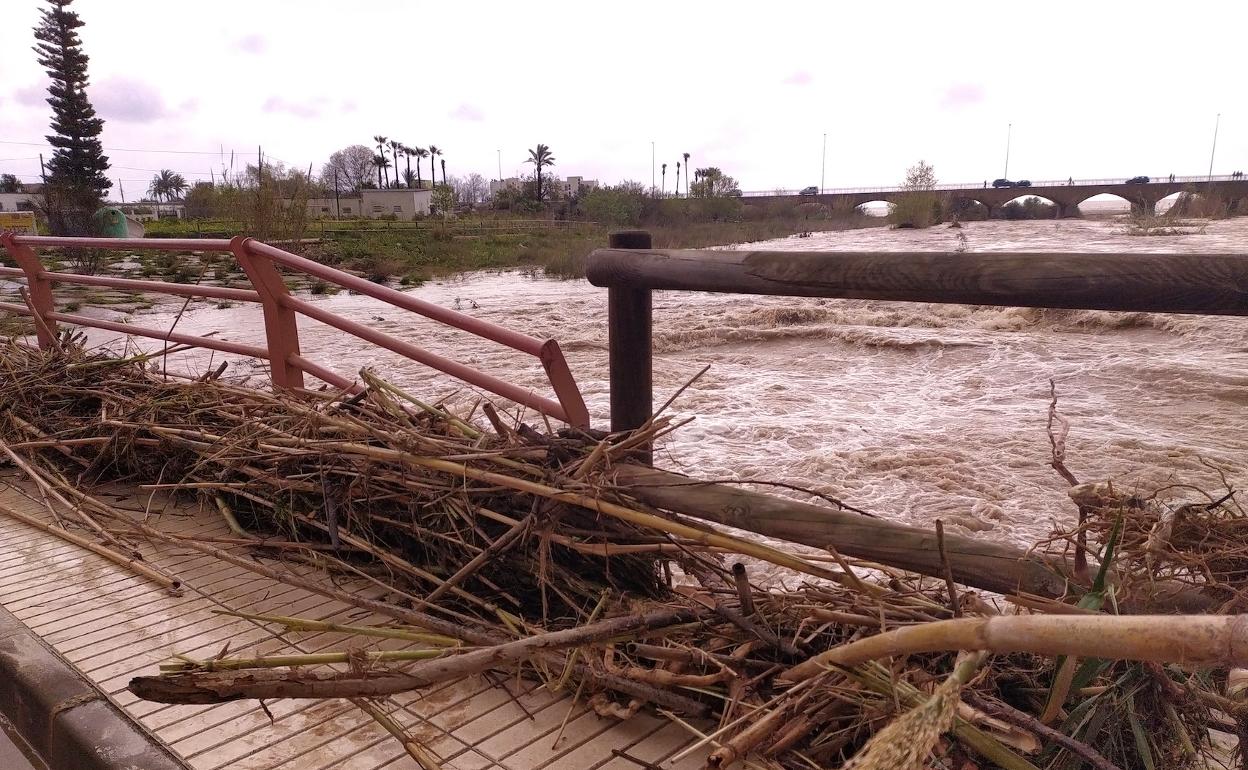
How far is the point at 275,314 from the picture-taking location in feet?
11.8

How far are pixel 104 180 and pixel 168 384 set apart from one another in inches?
2194

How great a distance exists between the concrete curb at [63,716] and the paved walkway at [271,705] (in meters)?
0.03

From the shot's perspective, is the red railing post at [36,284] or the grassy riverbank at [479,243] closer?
the red railing post at [36,284]

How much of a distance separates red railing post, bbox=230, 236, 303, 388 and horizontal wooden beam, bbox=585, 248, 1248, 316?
203 cm

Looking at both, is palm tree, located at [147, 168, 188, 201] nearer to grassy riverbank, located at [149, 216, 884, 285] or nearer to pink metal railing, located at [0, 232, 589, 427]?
grassy riverbank, located at [149, 216, 884, 285]

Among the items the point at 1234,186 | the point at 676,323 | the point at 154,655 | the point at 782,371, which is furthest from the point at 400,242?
the point at 1234,186

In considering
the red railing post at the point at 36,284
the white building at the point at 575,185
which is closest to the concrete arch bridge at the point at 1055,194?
the white building at the point at 575,185

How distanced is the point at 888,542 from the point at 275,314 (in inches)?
113

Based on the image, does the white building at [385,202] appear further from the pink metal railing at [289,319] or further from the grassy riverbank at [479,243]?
the pink metal railing at [289,319]

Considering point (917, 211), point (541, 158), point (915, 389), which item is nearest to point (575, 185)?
point (541, 158)

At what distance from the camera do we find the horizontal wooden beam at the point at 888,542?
1.53 m

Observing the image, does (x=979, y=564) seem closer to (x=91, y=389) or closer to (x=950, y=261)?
(x=950, y=261)

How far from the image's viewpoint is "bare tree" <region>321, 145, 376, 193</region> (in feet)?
274

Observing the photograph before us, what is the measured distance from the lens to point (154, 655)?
2076 millimetres
